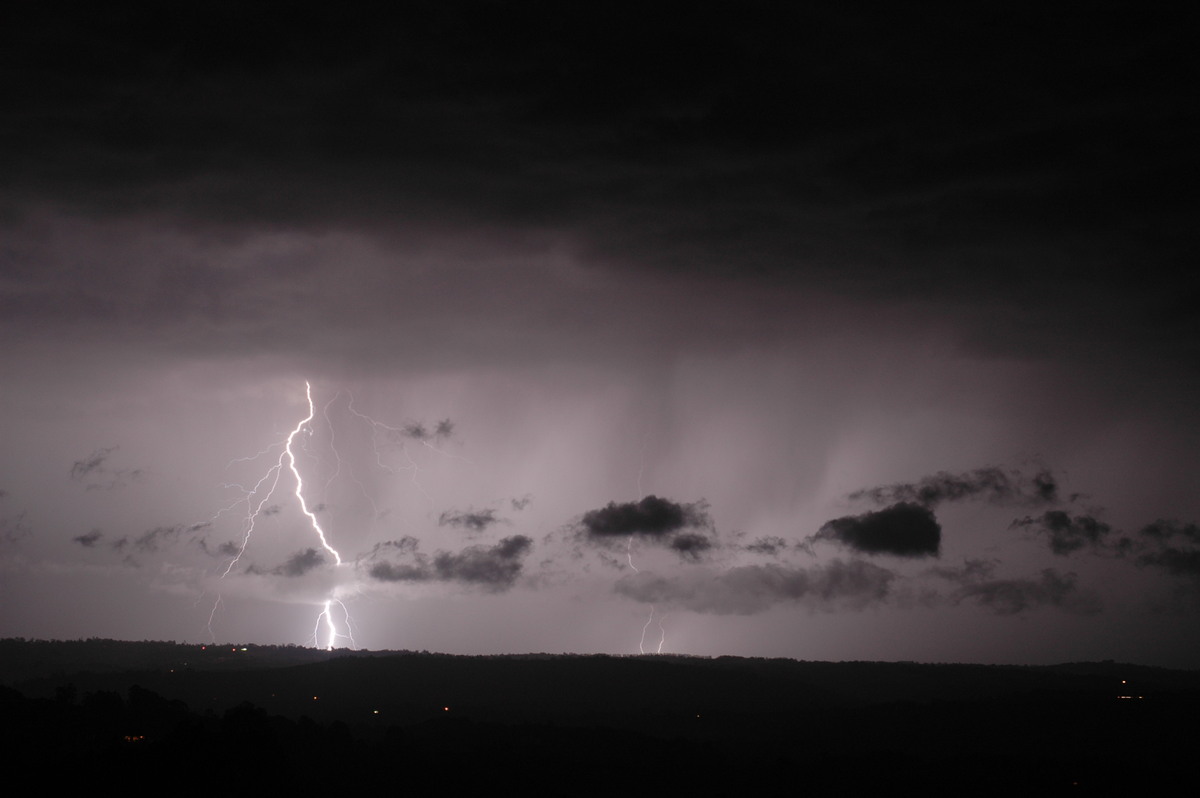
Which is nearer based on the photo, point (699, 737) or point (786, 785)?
point (786, 785)

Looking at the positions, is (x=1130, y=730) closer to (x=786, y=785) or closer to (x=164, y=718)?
(x=786, y=785)

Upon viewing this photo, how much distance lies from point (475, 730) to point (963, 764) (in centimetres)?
6944

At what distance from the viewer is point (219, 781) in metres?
76.2

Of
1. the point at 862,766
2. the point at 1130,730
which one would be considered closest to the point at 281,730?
the point at 862,766

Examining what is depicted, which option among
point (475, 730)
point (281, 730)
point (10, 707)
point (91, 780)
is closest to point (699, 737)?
point (475, 730)

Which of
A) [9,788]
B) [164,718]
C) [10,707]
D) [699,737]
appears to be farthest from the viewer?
[699,737]

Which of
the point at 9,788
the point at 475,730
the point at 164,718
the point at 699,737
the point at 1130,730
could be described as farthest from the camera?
the point at 699,737

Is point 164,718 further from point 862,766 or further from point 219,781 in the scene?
point 862,766

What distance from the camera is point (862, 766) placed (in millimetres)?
147500

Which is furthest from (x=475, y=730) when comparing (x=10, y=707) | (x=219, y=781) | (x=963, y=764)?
(x=219, y=781)

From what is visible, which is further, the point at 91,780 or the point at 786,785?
the point at 786,785

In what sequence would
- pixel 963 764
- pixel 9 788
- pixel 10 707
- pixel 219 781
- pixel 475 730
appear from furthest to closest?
pixel 475 730 < pixel 963 764 < pixel 10 707 < pixel 219 781 < pixel 9 788

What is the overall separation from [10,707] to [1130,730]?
170986 mm

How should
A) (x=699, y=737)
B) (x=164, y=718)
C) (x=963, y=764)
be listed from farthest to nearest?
(x=699, y=737) → (x=963, y=764) → (x=164, y=718)
